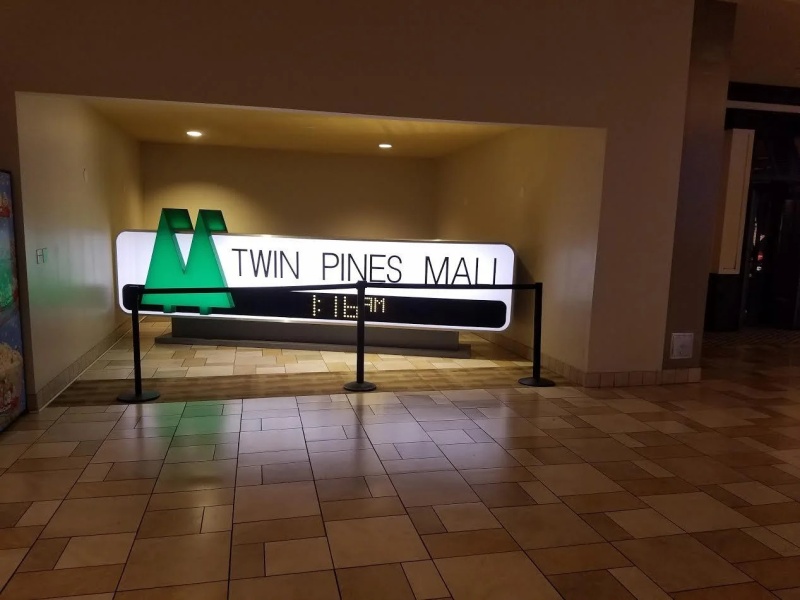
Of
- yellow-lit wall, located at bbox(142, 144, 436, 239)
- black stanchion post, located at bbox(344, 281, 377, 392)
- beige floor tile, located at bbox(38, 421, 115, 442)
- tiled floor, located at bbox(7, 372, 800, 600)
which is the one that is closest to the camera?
tiled floor, located at bbox(7, 372, 800, 600)

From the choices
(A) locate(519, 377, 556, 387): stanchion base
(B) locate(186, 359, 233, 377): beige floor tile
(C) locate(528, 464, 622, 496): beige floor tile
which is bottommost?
(C) locate(528, 464, 622, 496): beige floor tile

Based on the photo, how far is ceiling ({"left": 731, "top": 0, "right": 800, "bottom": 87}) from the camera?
4.83 m

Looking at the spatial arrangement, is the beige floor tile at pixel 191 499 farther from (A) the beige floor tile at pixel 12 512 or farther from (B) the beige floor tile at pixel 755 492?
(B) the beige floor tile at pixel 755 492

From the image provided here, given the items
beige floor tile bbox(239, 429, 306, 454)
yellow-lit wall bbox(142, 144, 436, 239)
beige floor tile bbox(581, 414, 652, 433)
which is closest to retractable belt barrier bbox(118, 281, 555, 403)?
beige floor tile bbox(581, 414, 652, 433)

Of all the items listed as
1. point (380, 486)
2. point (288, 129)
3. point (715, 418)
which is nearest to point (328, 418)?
point (380, 486)

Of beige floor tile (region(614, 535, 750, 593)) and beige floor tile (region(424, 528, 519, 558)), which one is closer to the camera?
beige floor tile (region(614, 535, 750, 593))

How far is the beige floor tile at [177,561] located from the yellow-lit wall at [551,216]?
352cm

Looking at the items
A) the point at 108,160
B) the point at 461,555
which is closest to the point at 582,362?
the point at 461,555

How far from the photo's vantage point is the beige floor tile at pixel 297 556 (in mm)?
2268

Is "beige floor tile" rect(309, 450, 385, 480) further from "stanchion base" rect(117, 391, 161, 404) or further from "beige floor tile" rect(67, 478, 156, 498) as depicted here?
"stanchion base" rect(117, 391, 161, 404)

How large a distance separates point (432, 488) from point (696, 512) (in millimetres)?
1327

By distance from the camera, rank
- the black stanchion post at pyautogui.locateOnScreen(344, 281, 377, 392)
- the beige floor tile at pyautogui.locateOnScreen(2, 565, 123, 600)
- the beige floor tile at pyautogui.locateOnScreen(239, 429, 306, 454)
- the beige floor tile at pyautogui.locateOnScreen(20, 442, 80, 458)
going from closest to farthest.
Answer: the beige floor tile at pyautogui.locateOnScreen(2, 565, 123, 600) → the beige floor tile at pyautogui.locateOnScreen(20, 442, 80, 458) → the beige floor tile at pyautogui.locateOnScreen(239, 429, 306, 454) → the black stanchion post at pyautogui.locateOnScreen(344, 281, 377, 392)

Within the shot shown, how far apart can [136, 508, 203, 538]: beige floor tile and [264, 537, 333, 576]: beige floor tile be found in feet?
1.35

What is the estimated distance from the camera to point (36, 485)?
294 centimetres
